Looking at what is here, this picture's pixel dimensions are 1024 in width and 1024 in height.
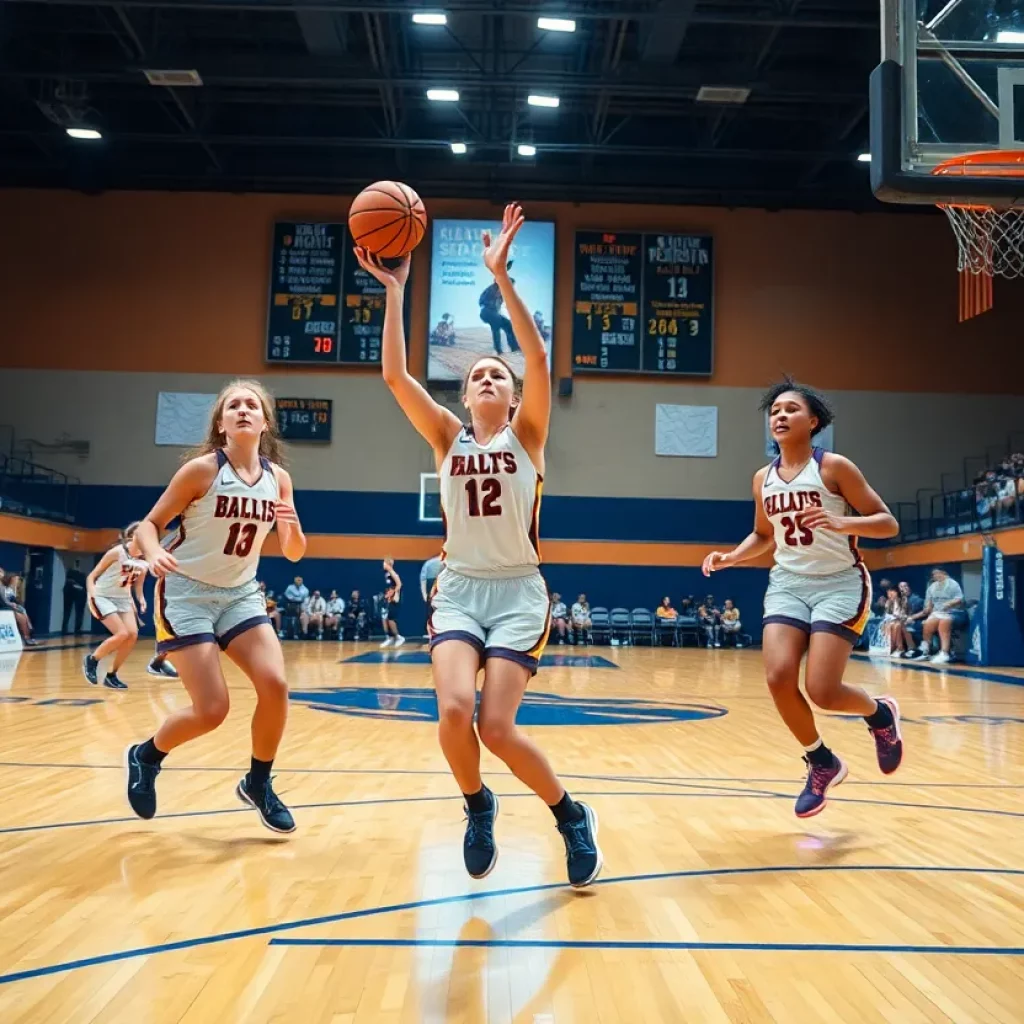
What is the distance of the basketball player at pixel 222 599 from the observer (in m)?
3.98

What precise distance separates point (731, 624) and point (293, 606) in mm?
8934

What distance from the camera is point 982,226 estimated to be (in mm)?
11883

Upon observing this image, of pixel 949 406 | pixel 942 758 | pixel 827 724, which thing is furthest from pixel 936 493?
pixel 942 758

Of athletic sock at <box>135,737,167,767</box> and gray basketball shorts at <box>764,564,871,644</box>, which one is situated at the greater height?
gray basketball shorts at <box>764,564,871,644</box>

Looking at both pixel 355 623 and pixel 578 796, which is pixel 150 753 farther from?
pixel 355 623

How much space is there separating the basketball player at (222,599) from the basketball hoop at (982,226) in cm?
389

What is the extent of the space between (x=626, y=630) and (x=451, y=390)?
244 inches

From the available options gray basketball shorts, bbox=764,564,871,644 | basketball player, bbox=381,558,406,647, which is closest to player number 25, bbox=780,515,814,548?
gray basketball shorts, bbox=764,564,871,644

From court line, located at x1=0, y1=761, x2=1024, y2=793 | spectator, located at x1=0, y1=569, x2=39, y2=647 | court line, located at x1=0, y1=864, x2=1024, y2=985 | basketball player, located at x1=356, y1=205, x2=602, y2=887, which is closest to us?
court line, located at x1=0, y1=864, x2=1024, y2=985

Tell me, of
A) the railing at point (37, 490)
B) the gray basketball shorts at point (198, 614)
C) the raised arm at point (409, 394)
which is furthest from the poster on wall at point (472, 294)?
the raised arm at point (409, 394)

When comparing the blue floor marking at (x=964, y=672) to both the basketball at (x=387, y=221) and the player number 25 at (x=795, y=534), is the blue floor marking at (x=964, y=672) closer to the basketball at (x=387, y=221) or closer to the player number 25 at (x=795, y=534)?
the player number 25 at (x=795, y=534)

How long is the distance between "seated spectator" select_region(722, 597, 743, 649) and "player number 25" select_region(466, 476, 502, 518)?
18523mm

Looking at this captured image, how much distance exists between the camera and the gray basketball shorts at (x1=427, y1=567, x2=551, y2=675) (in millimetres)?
3379

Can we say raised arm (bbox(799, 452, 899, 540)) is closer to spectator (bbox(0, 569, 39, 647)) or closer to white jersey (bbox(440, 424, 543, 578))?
white jersey (bbox(440, 424, 543, 578))
